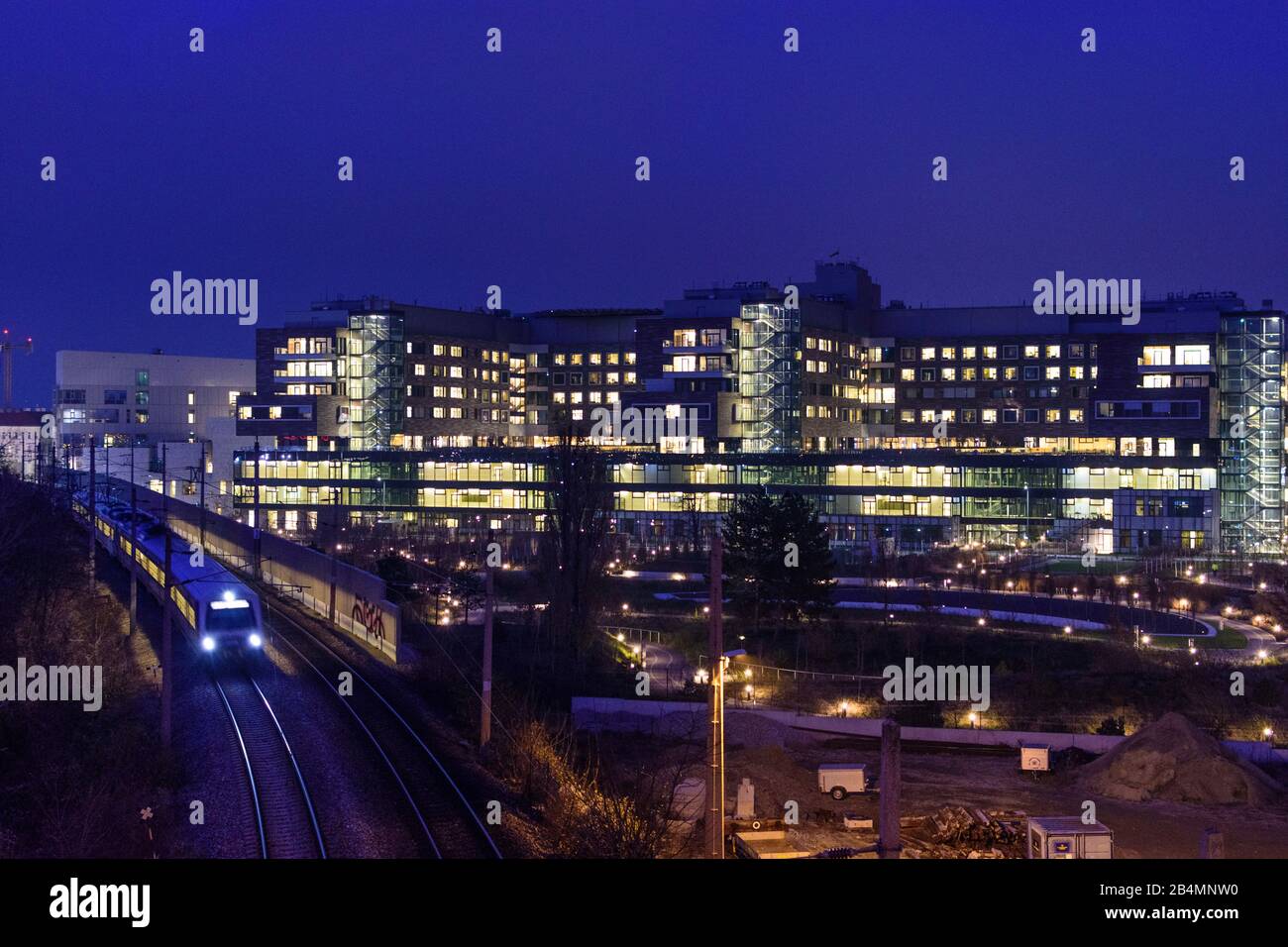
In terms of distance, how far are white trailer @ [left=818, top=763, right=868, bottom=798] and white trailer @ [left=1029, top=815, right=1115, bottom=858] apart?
13.4 feet

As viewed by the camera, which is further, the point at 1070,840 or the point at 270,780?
the point at 270,780

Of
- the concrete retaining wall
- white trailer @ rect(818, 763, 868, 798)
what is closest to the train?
the concrete retaining wall

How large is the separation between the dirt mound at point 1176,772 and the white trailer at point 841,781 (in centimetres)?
377

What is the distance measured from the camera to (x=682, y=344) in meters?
69.6

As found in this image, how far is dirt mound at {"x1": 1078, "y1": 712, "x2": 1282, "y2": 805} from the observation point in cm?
1888

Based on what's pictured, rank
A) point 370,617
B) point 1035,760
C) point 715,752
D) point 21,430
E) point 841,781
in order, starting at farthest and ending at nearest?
point 21,430, point 370,617, point 1035,760, point 841,781, point 715,752

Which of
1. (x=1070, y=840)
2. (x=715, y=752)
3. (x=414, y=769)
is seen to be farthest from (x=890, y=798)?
(x=414, y=769)

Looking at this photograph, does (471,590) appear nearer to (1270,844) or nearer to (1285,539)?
(1270,844)

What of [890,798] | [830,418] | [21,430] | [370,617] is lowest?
[370,617]

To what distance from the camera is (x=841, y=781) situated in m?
18.7

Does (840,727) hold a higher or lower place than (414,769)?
lower

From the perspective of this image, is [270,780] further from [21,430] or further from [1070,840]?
[21,430]

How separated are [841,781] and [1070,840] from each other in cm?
473

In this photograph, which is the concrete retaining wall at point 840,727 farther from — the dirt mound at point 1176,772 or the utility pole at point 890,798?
the utility pole at point 890,798
